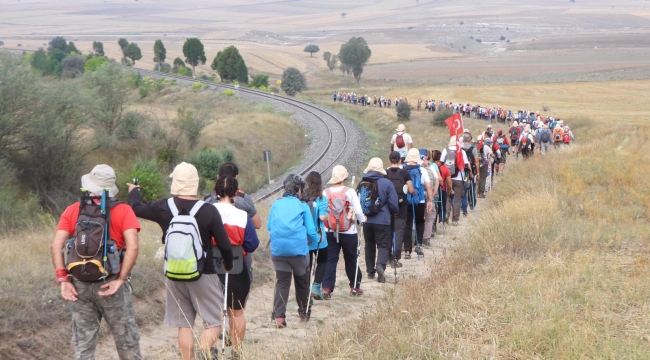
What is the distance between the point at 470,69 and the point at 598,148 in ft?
357

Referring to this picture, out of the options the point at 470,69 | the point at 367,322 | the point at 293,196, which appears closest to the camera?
the point at 367,322

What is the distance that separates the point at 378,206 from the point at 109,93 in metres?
26.3

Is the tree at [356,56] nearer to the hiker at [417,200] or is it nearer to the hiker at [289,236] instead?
the hiker at [417,200]

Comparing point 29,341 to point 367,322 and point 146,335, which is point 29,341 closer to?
point 146,335

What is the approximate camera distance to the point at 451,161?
1448 cm

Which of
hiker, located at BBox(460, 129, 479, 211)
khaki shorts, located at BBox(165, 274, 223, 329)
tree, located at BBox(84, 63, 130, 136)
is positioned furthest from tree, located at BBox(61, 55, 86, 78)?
khaki shorts, located at BBox(165, 274, 223, 329)

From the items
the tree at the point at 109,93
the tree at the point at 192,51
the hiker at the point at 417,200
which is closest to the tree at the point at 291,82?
the tree at the point at 192,51

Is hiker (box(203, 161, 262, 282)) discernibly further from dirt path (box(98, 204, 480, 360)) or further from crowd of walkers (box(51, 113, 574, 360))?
dirt path (box(98, 204, 480, 360))

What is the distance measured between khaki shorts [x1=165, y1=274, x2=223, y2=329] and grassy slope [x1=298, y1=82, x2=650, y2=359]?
1067 millimetres

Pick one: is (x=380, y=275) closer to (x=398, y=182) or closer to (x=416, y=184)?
(x=398, y=182)

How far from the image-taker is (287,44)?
190875 mm

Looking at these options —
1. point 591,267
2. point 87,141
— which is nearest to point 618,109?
point 87,141

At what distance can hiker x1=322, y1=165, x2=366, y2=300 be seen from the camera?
9078 mm

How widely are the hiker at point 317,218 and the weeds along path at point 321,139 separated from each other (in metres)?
12.9
